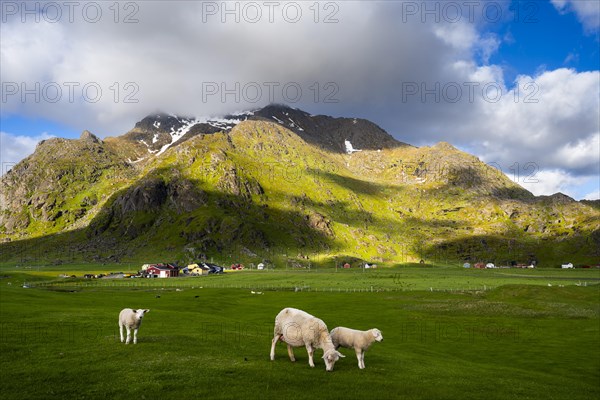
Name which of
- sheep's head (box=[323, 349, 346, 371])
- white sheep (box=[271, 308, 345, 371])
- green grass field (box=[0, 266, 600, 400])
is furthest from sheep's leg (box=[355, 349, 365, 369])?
sheep's head (box=[323, 349, 346, 371])

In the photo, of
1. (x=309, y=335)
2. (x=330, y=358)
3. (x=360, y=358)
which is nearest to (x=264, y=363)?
(x=309, y=335)

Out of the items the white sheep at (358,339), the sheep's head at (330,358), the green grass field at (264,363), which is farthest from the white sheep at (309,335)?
the white sheep at (358,339)

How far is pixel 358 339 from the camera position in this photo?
27.6 metres

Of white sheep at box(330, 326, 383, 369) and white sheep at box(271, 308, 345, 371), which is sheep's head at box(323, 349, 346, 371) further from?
white sheep at box(330, 326, 383, 369)

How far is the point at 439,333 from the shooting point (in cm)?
5738

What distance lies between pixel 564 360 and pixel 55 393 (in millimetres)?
47168

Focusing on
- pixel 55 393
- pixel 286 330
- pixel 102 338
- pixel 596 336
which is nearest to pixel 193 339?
pixel 102 338

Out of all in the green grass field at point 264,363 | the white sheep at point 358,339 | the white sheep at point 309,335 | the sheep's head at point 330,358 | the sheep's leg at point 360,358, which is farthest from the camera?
the white sheep at point 358,339

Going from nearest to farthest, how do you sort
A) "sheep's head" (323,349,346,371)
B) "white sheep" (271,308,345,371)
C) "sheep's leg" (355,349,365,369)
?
"sheep's head" (323,349,346,371) → "white sheep" (271,308,345,371) → "sheep's leg" (355,349,365,369)

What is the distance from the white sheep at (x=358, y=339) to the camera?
27422 millimetres

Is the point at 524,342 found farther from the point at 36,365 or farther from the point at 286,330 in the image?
the point at 36,365

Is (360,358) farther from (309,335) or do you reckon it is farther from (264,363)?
(264,363)

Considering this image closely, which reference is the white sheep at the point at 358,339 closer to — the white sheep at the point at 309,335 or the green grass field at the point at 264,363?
the green grass field at the point at 264,363

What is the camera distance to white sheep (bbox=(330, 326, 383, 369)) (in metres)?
27.4
